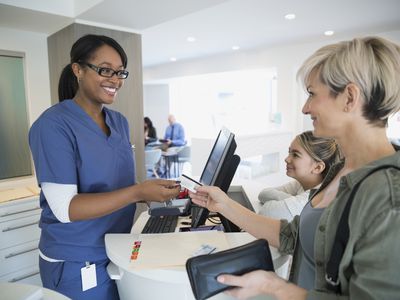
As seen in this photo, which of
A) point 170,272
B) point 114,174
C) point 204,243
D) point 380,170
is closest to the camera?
point 380,170

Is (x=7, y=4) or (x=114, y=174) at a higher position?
(x=7, y=4)

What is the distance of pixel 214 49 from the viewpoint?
19.2 feet

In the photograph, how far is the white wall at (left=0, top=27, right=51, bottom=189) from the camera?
2.67 m

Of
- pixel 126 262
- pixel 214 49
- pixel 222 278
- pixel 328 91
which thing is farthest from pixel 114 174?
pixel 214 49

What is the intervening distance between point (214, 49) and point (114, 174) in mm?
5158

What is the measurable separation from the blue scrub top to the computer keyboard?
0.41 feet

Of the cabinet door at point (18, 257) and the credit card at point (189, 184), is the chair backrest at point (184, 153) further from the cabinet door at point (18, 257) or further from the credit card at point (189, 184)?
the credit card at point (189, 184)

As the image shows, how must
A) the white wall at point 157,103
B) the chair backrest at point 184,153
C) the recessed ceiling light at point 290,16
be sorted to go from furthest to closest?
Answer: the white wall at point 157,103
the chair backrest at point 184,153
the recessed ceiling light at point 290,16

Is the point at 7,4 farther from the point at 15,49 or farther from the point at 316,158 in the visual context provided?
the point at 316,158

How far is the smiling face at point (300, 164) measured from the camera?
1558 mm

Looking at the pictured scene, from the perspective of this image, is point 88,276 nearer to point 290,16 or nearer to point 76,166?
point 76,166

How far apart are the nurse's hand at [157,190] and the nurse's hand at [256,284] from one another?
0.44 metres

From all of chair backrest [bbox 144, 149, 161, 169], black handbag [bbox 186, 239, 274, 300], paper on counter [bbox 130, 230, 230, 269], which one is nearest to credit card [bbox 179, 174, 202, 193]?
paper on counter [bbox 130, 230, 230, 269]

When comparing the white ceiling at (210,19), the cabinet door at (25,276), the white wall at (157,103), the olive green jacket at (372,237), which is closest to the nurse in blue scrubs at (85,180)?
the olive green jacket at (372,237)
